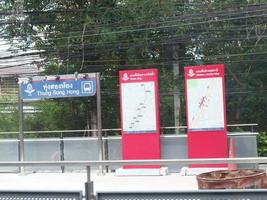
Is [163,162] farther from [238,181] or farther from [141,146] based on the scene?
[141,146]

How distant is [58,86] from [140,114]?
8.63 feet

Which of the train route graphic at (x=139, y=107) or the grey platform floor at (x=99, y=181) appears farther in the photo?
the train route graphic at (x=139, y=107)

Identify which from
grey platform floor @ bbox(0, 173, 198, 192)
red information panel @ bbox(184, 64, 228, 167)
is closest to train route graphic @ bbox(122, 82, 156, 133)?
red information panel @ bbox(184, 64, 228, 167)

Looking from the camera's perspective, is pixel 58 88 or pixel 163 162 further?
pixel 58 88

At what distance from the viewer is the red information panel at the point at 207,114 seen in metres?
13.4

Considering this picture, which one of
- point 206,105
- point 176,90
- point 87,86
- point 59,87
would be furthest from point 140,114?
point 176,90

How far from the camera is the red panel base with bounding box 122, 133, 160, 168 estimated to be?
13.8 m

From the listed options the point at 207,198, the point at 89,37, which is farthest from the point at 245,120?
the point at 207,198

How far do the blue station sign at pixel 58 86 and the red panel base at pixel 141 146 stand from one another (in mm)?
1670

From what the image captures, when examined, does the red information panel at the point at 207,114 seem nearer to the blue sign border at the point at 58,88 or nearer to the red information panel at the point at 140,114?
the red information panel at the point at 140,114

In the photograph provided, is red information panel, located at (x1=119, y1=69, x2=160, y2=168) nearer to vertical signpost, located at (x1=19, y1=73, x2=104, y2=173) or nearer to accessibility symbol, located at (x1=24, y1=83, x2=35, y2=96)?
vertical signpost, located at (x1=19, y1=73, x2=104, y2=173)

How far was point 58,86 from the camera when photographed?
1522 centimetres

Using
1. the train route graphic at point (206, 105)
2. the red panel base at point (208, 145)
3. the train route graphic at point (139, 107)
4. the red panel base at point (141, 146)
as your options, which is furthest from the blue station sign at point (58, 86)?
the red panel base at point (208, 145)

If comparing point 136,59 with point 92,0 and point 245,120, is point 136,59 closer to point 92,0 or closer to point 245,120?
point 92,0
